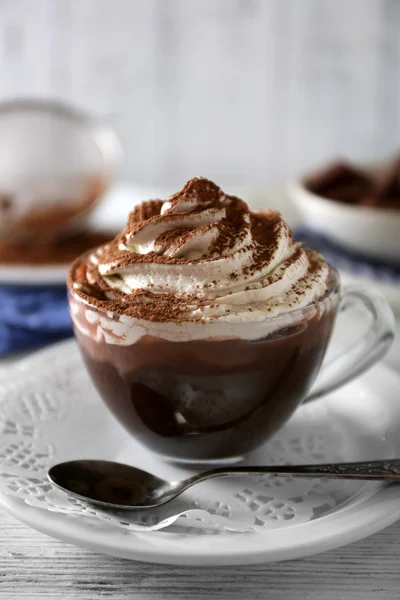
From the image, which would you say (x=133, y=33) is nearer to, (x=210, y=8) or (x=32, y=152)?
(x=210, y=8)

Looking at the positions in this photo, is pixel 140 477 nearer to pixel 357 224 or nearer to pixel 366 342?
pixel 366 342

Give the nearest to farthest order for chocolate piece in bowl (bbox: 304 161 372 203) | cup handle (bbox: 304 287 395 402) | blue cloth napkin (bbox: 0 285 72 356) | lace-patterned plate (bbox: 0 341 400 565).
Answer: lace-patterned plate (bbox: 0 341 400 565) < cup handle (bbox: 304 287 395 402) < blue cloth napkin (bbox: 0 285 72 356) < chocolate piece in bowl (bbox: 304 161 372 203)

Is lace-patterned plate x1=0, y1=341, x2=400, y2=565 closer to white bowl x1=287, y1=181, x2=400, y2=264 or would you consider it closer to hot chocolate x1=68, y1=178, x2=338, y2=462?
hot chocolate x1=68, y1=178, x2=338, y2=462

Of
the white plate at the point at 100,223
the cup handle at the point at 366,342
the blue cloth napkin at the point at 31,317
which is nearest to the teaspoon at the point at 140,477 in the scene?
the cup handle at the point at 366,342

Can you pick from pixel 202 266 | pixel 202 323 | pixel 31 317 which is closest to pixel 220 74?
pixel 31 317

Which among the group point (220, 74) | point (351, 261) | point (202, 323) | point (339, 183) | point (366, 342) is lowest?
point (220, 74)

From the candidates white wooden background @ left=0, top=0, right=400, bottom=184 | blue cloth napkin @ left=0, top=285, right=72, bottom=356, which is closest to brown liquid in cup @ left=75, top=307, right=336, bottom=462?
blue cloth napkin @ left=0, top=285, right=72, bottom=356

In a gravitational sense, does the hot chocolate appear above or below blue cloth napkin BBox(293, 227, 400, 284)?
above

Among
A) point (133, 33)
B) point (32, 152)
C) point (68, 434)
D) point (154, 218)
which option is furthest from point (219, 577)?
point (133, 33)
